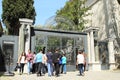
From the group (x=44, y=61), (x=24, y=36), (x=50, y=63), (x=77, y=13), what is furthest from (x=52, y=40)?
(x=77, y=13)

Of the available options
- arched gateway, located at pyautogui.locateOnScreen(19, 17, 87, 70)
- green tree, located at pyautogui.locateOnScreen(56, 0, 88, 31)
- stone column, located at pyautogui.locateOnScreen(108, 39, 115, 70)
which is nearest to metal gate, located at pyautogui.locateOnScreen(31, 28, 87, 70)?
arched gateway, located at pyautogui.locateOnScreen(19, 17, 87, 70)

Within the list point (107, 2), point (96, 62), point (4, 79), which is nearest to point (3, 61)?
point (4, 79)

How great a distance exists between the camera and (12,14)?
31.0m

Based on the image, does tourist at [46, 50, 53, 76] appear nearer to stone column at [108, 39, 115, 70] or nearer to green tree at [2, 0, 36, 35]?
stone column at [108, 39, 115, 70]

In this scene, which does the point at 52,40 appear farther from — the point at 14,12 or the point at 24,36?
the point at 14,12

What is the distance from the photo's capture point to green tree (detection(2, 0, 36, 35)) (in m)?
31.0

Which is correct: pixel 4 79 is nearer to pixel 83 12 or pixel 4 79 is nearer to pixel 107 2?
pixel 83 12

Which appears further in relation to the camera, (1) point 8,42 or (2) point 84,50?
(2) point 84,50

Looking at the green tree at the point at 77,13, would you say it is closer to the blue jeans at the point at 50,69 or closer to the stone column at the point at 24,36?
the stone column at the point at 24,36

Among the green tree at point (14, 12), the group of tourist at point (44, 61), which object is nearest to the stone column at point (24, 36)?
the group of tourist at point (44, 61)

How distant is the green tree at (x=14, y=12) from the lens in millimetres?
31031

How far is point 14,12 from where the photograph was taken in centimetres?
3122

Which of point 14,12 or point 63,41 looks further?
point 14,12

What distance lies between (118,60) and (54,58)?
10335mm
